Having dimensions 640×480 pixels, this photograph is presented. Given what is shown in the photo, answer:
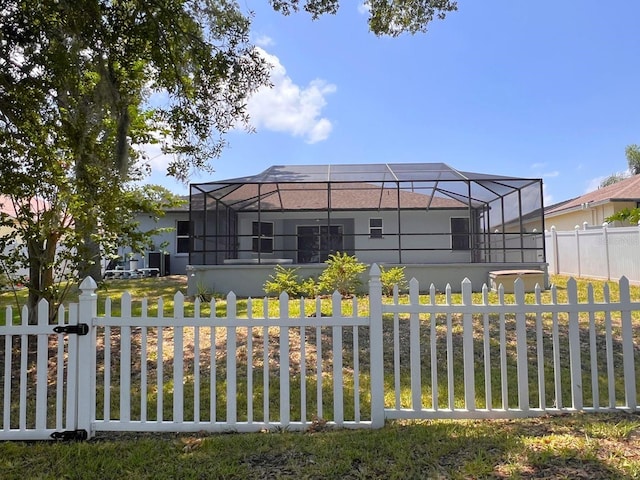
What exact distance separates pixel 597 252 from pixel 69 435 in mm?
13725

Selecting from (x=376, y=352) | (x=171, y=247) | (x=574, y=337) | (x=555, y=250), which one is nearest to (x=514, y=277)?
(x=555, y=250)

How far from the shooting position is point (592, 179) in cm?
4288

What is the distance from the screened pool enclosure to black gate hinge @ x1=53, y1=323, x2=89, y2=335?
7125mm

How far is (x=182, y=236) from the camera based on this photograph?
1811 centimetres

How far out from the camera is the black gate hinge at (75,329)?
2943 mm

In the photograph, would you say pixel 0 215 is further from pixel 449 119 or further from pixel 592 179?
pixel 592 179

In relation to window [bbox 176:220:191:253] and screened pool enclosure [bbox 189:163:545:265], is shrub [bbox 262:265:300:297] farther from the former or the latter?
window [bbox 176:220:191:253]

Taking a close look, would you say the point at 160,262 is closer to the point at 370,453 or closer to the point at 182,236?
the point at 182,236

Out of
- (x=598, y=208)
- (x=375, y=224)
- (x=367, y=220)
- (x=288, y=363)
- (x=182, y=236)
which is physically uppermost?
(x=598, y=208)

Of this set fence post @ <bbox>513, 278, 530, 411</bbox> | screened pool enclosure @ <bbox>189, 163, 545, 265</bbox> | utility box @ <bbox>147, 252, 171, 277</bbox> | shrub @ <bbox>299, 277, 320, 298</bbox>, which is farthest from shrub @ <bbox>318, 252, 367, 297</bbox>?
utility box @ <bbox>147, 252, 171, 277</bbox>

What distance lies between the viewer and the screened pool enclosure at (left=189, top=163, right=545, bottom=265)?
1106cm

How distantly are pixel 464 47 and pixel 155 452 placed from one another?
9226mm

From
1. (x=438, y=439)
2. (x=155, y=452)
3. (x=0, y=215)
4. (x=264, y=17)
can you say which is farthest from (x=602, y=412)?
(x=0, y=215)

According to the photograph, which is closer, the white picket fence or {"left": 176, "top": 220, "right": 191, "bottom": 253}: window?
the white picket fence
